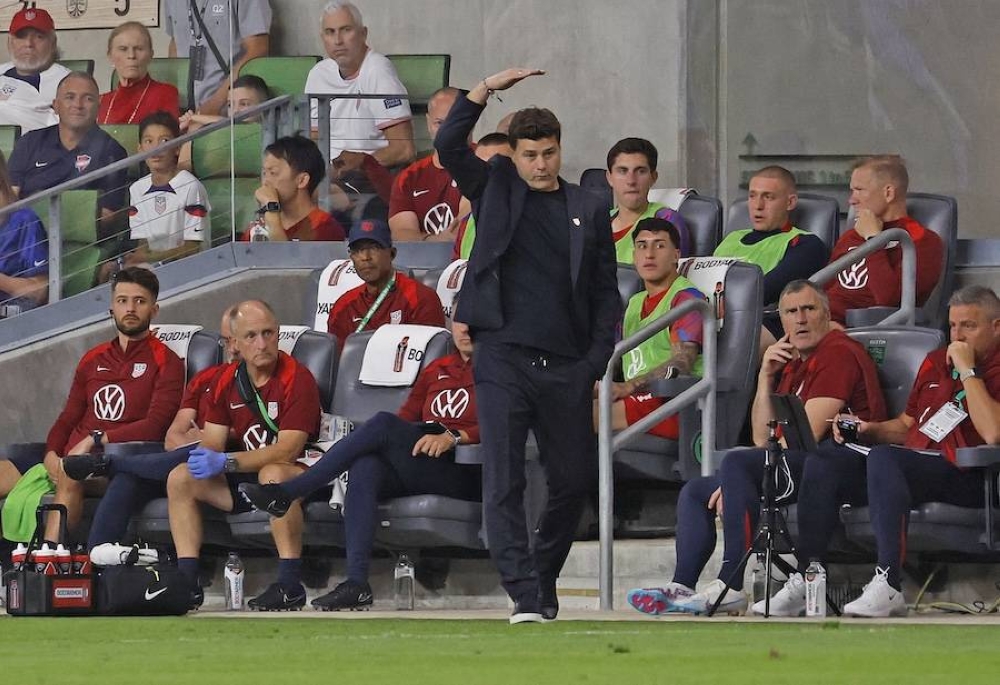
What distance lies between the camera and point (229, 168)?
11398mm

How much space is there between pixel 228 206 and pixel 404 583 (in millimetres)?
2736

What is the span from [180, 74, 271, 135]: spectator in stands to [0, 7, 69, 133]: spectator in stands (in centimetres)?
107

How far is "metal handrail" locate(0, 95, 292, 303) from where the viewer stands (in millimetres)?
11289

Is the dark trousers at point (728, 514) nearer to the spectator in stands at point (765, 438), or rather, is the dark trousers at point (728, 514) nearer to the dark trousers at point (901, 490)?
the spectator in stands at point (765, 438)

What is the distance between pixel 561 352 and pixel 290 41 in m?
7.34

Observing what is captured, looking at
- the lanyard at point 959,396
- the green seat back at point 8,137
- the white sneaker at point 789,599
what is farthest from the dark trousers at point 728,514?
the green seat back at point 8,137

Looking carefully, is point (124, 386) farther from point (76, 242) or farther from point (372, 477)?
point (372, 477)

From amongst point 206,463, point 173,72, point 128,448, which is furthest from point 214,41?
point 206,463

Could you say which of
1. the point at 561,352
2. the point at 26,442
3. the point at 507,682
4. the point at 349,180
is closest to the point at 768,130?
the point at 349,180

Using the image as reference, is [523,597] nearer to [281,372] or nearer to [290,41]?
[281,372]

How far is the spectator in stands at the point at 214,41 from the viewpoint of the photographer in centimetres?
1195

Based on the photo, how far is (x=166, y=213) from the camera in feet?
37.2

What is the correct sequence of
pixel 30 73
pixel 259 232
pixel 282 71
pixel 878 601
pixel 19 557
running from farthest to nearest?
pixel 30 73
pixel 282 71
pixel 259 232
pixel 19 557
pixel 878 601

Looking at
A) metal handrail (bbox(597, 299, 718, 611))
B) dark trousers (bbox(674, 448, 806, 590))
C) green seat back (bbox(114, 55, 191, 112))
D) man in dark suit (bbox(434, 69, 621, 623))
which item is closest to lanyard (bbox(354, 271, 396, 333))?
metal handrail (bbox(597, 299, 718, 611))
